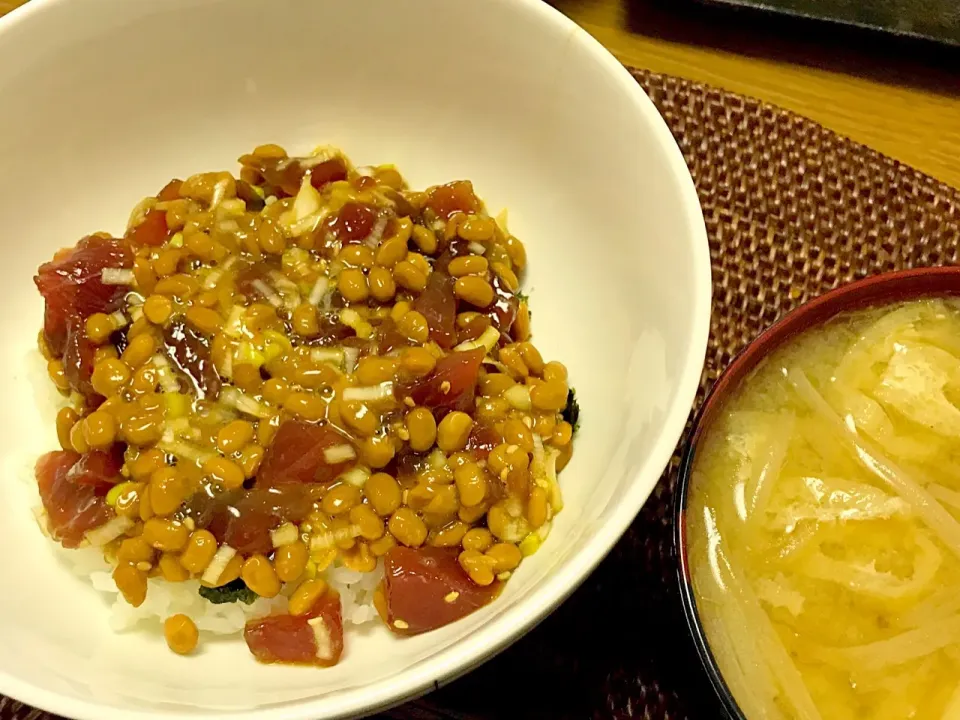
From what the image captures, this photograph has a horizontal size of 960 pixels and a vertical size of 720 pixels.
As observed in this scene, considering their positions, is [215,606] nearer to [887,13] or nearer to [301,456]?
[301,456]

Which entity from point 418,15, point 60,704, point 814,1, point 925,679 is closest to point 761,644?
point 925,679

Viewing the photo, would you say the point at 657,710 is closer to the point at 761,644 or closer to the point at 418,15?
the point at 761,644

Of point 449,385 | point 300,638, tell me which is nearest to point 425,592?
point 300,638

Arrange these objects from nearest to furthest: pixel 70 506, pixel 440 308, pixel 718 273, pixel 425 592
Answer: pixel 425 592 < pixel 70 506 < pixel 440 308 < pixel 718 273

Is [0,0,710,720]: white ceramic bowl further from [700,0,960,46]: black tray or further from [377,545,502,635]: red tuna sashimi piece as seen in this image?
[700,0,960,46]: black tray

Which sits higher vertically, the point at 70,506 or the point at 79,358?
the point at 79,358

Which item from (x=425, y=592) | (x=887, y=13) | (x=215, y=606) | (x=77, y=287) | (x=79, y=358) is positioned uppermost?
(x=887, y=13)
